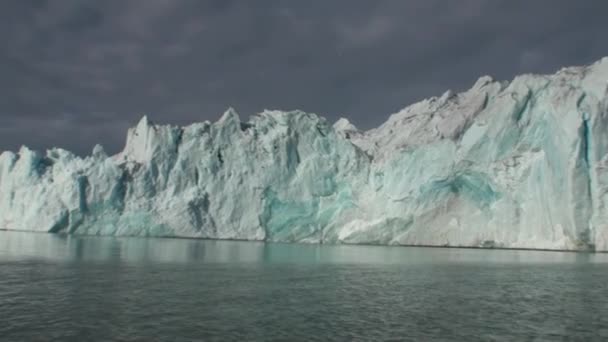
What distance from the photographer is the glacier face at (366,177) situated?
3669 cm

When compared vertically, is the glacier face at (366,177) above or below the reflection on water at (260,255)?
above

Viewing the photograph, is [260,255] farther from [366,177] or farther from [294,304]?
[366,177]

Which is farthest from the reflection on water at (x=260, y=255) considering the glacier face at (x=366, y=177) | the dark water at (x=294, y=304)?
the glacier face at (x=366, y=177)

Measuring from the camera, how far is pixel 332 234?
49531mm

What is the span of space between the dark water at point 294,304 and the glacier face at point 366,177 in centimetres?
1685

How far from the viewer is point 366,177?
4912 centimetres

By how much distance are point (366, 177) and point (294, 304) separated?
120 feet

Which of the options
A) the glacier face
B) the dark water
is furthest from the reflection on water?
the glacier face

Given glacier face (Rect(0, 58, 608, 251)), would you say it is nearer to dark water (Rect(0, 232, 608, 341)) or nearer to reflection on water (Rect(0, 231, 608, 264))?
reflection on water (Rect(0, 231, 608, 264))

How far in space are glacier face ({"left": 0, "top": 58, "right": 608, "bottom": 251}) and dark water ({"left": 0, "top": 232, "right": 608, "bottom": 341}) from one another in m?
16.9

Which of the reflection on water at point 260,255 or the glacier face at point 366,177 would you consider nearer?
the reflection on water at point 260,255

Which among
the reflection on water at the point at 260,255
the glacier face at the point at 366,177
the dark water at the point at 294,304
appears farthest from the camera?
the glacier face at the point at 366,177

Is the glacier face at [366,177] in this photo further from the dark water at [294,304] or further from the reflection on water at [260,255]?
the dark water at [294,304]

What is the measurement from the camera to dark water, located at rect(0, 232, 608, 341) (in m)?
9.90
